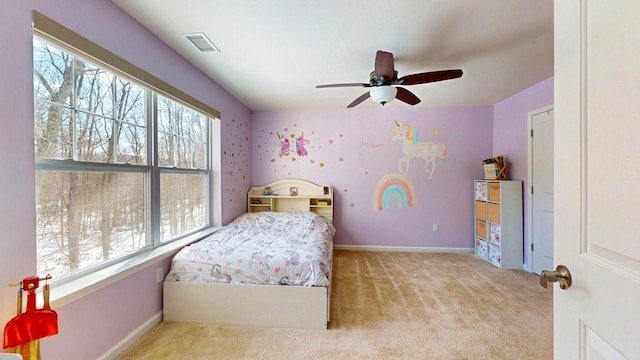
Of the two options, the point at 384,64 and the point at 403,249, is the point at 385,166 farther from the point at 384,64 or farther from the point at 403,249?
the point at 384,64

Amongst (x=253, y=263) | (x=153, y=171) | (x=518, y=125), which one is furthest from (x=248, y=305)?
(x=518, y=125)

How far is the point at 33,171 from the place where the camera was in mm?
1275

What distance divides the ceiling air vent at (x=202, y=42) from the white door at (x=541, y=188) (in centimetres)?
369

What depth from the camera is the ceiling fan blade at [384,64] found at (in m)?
1.96

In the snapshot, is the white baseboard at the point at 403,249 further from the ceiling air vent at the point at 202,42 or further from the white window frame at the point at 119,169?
the ceiling air vent at the point at 202,42

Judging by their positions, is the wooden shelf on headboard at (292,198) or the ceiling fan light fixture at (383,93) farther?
the wooden shelf on headboard at (292,198)

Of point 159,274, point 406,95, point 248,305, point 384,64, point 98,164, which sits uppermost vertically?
point 384,64

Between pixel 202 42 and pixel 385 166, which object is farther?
pixel 385 166

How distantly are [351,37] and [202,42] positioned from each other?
1.26 m
